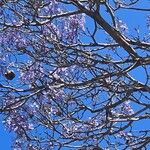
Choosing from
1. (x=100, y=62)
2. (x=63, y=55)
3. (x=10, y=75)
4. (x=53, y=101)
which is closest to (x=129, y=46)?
(x=100, y=62)

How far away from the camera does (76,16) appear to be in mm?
6855

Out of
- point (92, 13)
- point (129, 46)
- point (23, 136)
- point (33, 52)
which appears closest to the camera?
point (92, 13)

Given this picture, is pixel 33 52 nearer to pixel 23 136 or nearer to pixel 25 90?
pixel 25 90

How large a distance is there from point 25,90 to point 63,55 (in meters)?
0.76

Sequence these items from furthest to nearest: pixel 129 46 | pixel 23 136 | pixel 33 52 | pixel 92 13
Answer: pixel 23 136 → pixel 33 52 → pixel 129 46 → pixel 92 13

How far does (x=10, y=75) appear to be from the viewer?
23.3 ft

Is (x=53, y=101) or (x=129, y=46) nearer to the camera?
(x=129, y=46)

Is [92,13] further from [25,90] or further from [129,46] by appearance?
[25,90]

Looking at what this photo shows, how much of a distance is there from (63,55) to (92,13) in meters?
0.98

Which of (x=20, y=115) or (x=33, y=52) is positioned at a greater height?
(x=33, y=52)

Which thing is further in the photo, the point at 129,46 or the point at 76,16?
the point at 76,16

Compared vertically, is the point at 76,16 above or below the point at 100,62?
above

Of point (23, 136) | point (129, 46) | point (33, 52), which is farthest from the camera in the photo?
point (23, 136)

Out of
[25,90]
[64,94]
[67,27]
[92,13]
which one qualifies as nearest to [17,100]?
[25,90]
